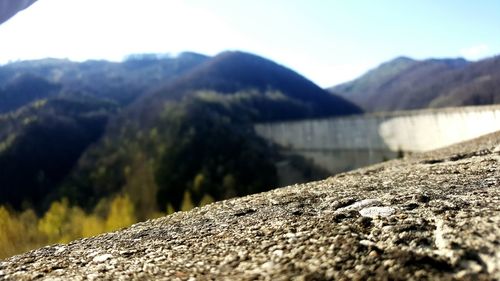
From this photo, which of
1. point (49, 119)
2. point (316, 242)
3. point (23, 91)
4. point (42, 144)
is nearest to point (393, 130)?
point (42, 144)

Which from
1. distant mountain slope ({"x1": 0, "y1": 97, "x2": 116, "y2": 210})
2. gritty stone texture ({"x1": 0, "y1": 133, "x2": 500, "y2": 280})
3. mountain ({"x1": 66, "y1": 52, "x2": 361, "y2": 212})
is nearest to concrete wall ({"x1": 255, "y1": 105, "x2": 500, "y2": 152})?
mountain ({"x1": 66, "y1": 52, "x2": 361, "y2": 212})

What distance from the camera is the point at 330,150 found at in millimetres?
33875

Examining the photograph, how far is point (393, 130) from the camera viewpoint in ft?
97.4

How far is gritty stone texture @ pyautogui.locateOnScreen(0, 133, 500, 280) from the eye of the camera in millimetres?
2555

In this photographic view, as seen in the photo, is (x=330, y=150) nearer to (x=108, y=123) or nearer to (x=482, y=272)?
(x=108, y=123)

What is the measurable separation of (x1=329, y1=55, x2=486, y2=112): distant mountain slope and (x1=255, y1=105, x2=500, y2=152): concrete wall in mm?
28188

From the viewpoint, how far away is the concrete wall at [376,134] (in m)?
22.2

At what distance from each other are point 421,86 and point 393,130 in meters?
57.0

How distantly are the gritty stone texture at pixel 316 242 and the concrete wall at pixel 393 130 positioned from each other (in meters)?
15.9

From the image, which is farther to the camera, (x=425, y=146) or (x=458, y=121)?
(x=425, y=146)

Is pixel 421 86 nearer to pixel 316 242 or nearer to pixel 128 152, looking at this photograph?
pixel 128 152

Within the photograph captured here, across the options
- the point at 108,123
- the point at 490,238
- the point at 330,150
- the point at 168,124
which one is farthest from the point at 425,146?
the point at 108,123

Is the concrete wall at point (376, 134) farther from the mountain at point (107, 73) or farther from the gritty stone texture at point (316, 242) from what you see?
the mountain at point (107, 73)

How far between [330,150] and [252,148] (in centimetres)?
695
